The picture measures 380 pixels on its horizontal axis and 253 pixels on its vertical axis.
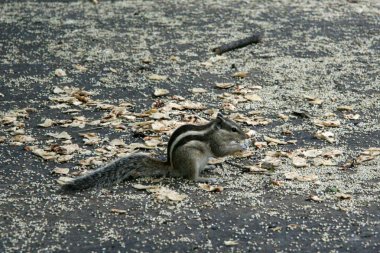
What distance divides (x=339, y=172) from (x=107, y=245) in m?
1.92

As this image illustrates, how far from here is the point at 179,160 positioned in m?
5.32

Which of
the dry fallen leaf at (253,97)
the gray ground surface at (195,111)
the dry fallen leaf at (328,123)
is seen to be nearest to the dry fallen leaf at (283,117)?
the gray ground surface at (195,111)

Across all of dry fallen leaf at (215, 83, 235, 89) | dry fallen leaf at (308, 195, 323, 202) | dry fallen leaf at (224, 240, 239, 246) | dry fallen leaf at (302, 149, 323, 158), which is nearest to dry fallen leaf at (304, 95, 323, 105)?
dry fallen leaf at (215, 83, 235, 89)

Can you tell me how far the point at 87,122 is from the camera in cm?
674

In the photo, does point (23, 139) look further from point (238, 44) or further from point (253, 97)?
point (238, 44)

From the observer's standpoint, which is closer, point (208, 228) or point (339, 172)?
point (208, 228)

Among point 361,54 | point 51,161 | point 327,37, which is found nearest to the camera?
point 51,161

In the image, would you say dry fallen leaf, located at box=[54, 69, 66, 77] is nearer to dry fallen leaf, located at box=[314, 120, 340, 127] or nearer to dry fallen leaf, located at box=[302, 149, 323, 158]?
dry fallen leaf, located at box=[314, 120, 340, 127]

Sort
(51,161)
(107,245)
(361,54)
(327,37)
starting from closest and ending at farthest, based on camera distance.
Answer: (107,245), (51,161), (361,54), (327,37)

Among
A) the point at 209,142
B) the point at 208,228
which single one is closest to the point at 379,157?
the point at 209,142

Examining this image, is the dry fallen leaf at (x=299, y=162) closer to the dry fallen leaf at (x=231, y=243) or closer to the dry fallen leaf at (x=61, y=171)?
the dry fallen leaf at (x=231, y=243)

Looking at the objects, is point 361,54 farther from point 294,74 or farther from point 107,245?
point 107,245

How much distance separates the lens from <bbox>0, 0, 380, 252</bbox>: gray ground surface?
4.61 m

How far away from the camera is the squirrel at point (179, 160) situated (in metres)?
5.18
